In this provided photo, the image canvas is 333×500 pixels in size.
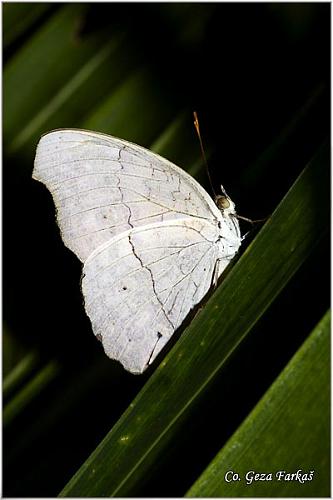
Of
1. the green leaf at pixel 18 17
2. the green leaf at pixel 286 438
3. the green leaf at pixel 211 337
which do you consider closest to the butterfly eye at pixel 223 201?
the green leaf at pixel 211 337

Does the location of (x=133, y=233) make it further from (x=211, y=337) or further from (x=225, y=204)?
(x=211, y=337)

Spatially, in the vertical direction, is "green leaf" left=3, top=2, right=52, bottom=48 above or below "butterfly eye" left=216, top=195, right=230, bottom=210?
above

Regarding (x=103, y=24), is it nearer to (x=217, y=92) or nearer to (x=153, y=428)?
(x=217, y=92)

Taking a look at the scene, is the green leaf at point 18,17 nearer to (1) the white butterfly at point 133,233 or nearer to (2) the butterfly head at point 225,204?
(1) the white butterfly at point 133,233

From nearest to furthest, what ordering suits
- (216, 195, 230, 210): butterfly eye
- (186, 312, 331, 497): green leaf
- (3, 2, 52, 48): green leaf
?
(186, 312, 331, 497): green leaf → (216, 195, 230, 210): butterfly eye → (3, 2, 52, 48): green leaf

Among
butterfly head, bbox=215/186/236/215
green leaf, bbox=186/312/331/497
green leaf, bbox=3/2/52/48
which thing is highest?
green leaf, bbox=3/2/52/48

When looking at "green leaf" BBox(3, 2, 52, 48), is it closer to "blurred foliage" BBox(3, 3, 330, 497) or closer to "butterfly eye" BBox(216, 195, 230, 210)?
"blurred foliage" BBox(3, 3, 330, 497)

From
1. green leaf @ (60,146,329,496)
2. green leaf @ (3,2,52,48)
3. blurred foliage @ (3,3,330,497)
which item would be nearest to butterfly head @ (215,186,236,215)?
blurred foliage @ (3,3,330,497)
